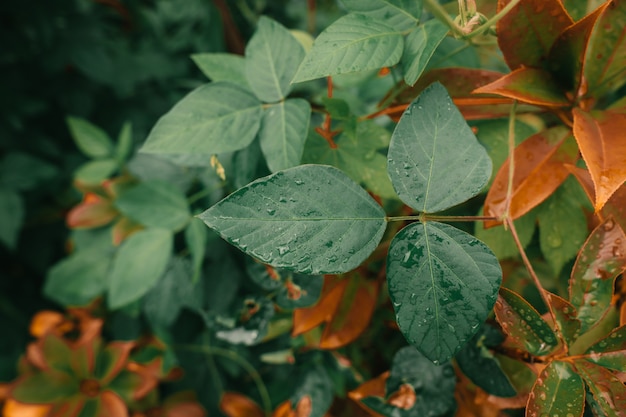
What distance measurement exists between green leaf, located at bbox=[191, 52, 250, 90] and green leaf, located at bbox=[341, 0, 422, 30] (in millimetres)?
183

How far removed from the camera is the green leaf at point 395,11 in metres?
0.49

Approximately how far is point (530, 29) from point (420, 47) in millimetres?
128

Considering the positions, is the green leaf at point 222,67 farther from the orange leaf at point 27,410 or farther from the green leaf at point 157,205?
the orange leaf at point 27,410

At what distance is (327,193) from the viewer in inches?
15.5

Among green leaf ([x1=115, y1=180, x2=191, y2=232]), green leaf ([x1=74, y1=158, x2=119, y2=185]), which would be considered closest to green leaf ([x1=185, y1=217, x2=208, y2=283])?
green leaf ([x1=115, y1=180, x2=191, y2=232])

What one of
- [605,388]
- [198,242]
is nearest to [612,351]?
[605,388]

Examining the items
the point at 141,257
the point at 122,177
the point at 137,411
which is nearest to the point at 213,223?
the point at 141,257

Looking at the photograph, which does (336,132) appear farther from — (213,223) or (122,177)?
(122,177)

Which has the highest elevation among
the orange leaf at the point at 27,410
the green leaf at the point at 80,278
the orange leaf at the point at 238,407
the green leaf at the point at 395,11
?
the green leaf at the point at 395,11

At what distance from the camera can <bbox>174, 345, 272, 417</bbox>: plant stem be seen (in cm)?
78

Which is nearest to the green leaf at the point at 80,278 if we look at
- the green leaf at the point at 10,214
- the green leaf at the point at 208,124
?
the green leaf at the point at 10,214

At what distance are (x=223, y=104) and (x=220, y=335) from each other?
0.32 m

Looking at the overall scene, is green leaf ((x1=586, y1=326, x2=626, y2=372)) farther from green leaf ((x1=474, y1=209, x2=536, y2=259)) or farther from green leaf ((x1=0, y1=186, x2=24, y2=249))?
green leaf ((x1=0, y1=186, x2=24, y2=249))

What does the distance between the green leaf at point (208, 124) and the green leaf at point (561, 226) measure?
0.36 meters
